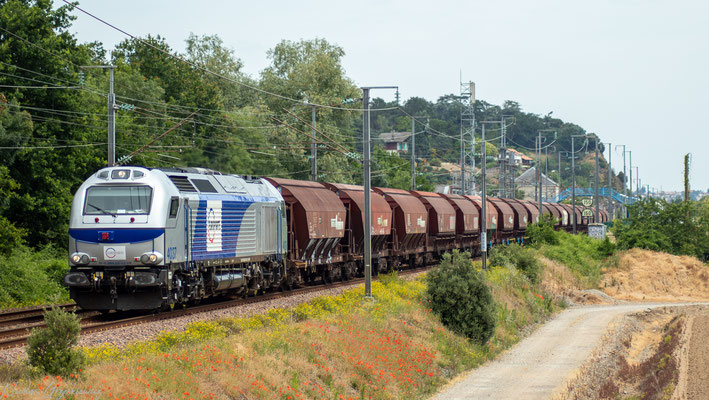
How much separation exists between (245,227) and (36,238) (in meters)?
18.2

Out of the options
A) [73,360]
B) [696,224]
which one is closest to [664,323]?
[696,224]

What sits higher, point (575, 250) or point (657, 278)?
point (575, 250)

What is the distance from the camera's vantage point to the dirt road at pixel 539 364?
20.9 m

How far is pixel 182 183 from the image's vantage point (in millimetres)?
24109

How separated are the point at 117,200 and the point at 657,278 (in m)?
42.7

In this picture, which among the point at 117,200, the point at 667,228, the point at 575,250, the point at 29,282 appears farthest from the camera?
the point at 667,228

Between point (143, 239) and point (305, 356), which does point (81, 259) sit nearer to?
point (143, 239)

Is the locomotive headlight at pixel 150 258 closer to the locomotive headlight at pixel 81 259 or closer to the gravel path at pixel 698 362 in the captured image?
the locomotive headlight at pixel 81 259

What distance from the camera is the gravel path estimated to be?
2236 cm

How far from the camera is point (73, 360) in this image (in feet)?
42.1

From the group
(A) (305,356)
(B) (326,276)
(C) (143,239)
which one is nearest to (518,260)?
(B) (326,276)

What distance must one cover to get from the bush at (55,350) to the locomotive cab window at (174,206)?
973 centimetres

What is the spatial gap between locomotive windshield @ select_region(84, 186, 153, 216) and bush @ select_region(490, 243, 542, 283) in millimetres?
25059

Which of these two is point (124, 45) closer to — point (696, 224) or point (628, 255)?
point (628, 255)
